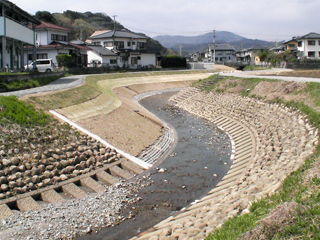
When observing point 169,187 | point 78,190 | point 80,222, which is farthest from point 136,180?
point 80,222

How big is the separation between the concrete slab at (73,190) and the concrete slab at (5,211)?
2.45 metres

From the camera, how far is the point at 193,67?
76188 millimetres

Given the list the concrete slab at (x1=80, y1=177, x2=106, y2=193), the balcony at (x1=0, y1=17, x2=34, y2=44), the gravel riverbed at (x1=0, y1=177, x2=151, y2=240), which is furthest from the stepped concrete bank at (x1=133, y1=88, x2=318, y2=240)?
the balcony at (x1=0, y1=17, x2=34, y2=44)

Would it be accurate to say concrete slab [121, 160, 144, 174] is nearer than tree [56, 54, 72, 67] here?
Yes

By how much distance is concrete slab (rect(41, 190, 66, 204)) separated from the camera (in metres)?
12.6

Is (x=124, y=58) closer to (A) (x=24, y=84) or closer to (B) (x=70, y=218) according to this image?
(A) (x=24, y=84)

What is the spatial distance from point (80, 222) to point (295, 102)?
1746 cm

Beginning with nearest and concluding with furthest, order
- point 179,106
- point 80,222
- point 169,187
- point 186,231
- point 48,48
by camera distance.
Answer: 1. point 186,231
2. point 80,222
3. point 169,187
4. point 179,106
5. point 48,48

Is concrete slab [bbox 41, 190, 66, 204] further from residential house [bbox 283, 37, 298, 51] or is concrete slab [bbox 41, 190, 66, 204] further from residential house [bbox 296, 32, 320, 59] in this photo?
residential house [bbox 283, 37, 298, 51]

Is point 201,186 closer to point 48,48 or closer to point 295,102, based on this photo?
point 295,102

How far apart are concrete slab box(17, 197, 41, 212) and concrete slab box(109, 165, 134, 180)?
428 centimetres

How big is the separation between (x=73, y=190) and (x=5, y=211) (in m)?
2.78

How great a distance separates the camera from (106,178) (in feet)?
49.4

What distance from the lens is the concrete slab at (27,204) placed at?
1180 centimetres
